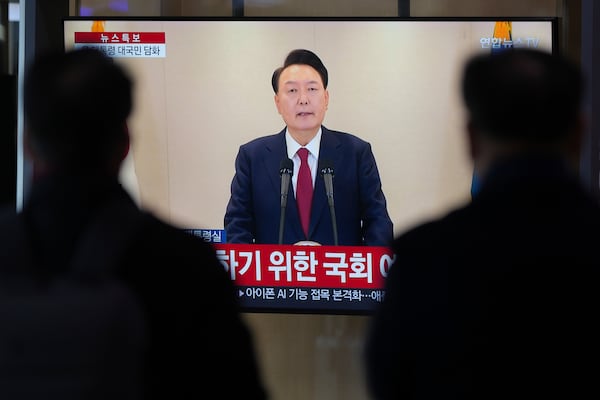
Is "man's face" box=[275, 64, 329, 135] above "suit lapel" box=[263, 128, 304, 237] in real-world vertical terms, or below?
above

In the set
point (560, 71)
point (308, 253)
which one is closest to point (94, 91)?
point (560, 71)

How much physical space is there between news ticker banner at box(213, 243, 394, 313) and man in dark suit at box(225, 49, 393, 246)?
0.04 meters

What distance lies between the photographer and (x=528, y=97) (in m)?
1.48

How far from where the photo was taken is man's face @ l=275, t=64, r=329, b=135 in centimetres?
398

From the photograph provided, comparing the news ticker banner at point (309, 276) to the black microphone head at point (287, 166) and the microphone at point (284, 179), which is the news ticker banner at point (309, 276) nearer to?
→ the microphone at point (284, 179)

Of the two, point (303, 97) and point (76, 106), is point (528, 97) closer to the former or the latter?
point (76, 106)

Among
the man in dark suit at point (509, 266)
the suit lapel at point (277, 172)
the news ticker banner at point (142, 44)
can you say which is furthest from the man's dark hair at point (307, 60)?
the man in dark suit at point (509, 266)

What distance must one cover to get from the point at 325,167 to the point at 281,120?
0.93 ft

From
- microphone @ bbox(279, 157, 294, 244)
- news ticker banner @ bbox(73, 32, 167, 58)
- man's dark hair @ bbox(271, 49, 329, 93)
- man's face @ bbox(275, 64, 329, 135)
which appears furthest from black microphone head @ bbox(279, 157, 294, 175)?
news ticker banner @ bbox(73, 32, 167, 58)

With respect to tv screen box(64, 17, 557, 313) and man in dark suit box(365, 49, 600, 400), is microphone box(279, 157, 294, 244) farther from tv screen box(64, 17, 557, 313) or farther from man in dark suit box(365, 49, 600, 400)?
man in dark suit box(365, 49, 600, 400)

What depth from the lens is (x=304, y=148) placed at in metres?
4.00

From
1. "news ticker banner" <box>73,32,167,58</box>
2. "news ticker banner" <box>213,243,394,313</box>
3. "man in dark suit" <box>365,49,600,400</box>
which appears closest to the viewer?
"man in dark suit" <box>365,49,600,400</box>

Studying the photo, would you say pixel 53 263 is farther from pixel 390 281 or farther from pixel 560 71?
pixel 560 71

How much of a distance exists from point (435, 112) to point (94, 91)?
2602 millimetres
